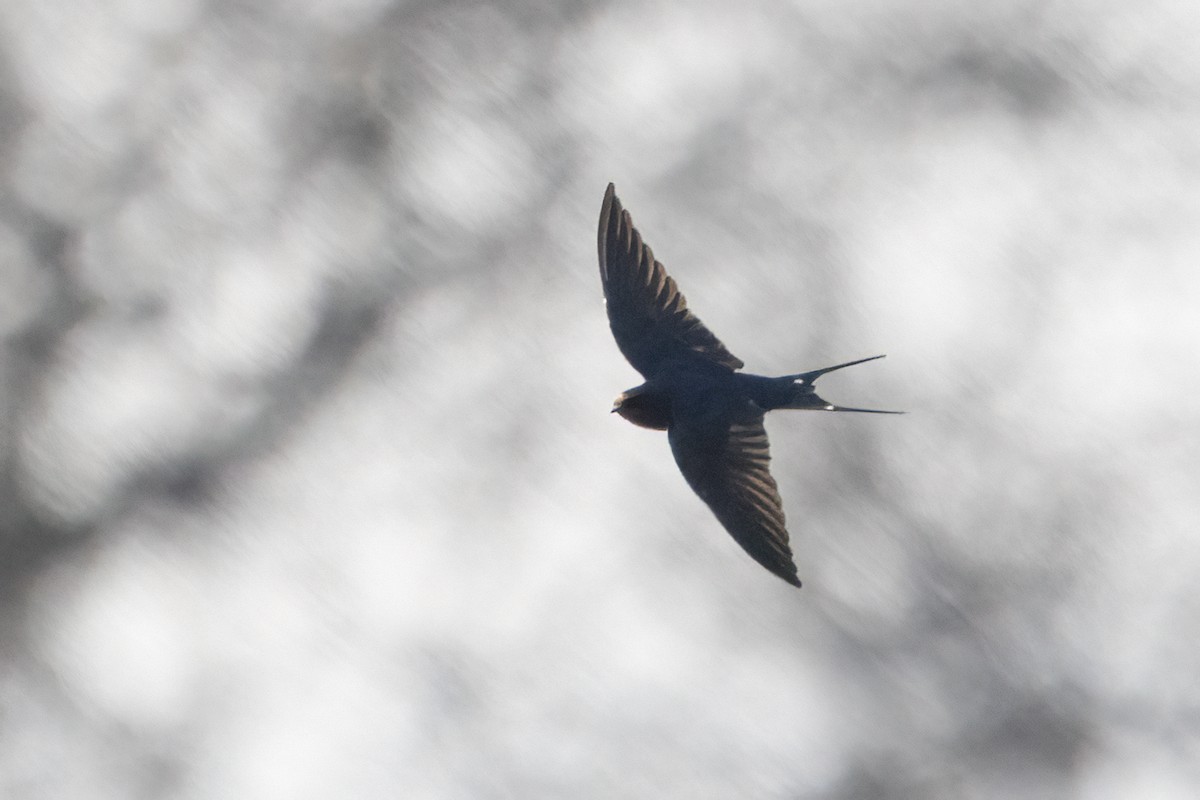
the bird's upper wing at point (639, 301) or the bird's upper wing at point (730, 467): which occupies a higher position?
the bird's upper wing at point (639, 301)

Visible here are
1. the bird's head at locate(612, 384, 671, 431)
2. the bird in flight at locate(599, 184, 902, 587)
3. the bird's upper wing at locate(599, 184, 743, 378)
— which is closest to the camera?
the bird in flight at locate(599, 184, 902, 587)

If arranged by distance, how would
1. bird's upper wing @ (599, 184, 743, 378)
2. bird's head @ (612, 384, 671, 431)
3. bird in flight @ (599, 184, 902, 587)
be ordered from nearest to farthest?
bird in flight @ (599, 184, 902, 587)
bird's head @ (612, 384, 671, 431)
bird's upper wing @ (599, 184, 743, 378)

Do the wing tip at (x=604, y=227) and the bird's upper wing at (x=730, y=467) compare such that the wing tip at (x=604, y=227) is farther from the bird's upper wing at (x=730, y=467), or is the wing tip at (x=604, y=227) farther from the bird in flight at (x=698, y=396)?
the bird's upper wing at (x=730, y=467)

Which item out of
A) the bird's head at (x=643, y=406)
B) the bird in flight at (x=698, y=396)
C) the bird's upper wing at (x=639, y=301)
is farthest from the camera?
the bird's upper wing at (x=639, y=301)

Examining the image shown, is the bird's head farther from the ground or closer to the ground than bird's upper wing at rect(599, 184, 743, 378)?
closer to the ground

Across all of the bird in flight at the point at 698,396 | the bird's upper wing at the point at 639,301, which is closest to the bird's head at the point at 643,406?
the bird in flight at the point at 698,396

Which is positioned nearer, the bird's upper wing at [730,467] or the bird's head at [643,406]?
the bird's upper wing at [730,467]

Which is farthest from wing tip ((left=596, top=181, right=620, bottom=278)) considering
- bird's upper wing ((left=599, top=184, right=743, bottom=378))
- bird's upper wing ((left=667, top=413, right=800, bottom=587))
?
bird's upper wing ((left=667, top=413, right=800, bottom=587))

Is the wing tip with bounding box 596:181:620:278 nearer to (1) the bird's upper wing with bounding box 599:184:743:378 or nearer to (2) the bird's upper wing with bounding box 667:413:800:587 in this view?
(1) the bird's upper wing with bounding box 599:184:743:378

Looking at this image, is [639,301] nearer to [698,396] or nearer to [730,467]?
[698,396]
